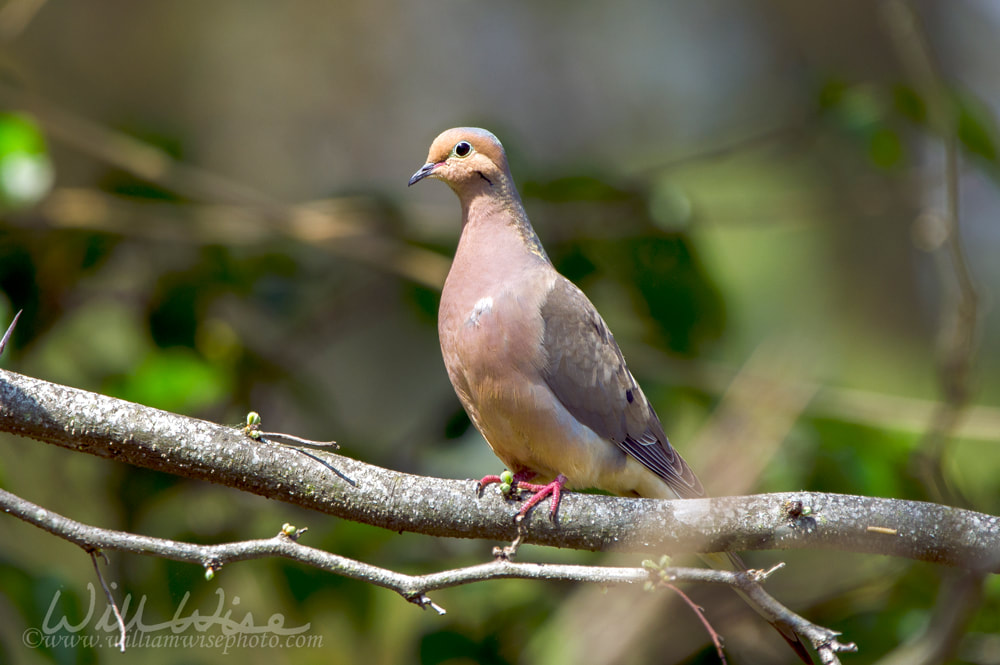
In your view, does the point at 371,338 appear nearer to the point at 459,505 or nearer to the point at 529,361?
the point at 529,361

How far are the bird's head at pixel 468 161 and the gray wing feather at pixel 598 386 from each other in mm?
432

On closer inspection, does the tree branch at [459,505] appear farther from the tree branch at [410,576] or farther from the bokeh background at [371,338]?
the bokeh background at [371,338]

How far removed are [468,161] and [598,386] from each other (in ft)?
2.89

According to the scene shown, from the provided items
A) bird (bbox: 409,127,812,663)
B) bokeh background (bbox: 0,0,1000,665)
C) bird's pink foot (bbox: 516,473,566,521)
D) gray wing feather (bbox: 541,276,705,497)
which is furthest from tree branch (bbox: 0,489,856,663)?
gray wing feather (bbox: 541,276,705,497)

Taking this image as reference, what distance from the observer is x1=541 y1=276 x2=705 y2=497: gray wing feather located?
3004mm

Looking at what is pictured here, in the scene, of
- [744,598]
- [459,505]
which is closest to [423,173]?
[459,505]

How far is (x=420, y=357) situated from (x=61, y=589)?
12.3 feet

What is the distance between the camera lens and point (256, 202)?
414 cm

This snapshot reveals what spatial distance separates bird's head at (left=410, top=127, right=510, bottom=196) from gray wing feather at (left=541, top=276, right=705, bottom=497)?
0.43m

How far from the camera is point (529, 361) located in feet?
9.52

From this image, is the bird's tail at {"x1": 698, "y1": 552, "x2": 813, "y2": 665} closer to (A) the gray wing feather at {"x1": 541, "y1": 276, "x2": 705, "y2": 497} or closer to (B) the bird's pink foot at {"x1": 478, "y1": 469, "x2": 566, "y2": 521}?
(A) the gray wing feather at {"x1": 541, "y1": 276, "x2": 705, "y2": 497}

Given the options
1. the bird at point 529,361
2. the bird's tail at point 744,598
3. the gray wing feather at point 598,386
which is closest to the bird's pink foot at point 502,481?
the bird at point 529,361

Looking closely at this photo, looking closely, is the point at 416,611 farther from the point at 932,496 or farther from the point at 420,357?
the point at 932,496

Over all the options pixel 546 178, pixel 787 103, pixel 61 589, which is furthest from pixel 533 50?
pixel 61 589
